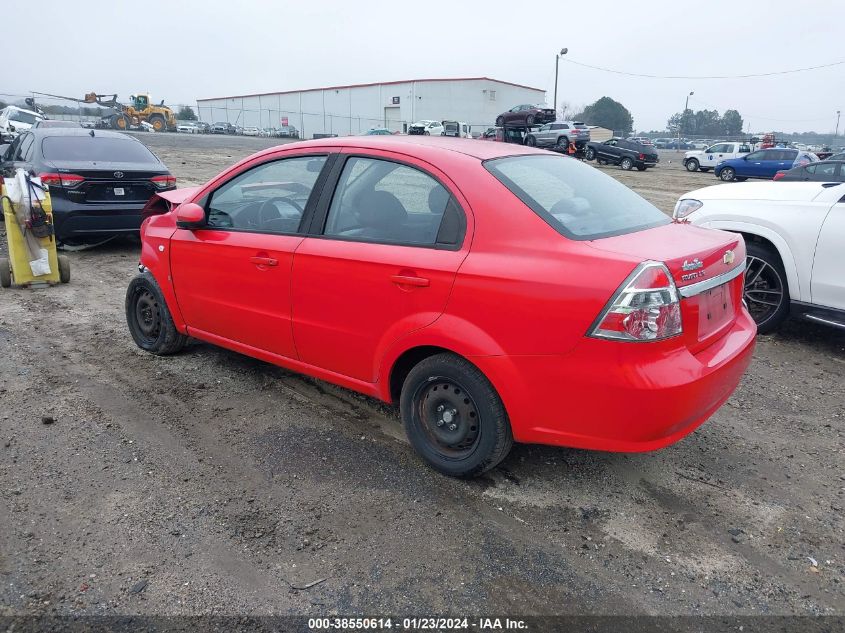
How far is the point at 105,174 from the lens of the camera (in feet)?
26.3

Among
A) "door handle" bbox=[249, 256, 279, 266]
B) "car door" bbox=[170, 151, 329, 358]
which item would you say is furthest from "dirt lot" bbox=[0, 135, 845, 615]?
"door handle" bbox=[249, 256, 279, 266]

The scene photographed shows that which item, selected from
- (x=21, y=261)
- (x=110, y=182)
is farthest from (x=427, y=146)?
(x=110, y=182)

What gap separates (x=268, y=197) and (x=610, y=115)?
100065 mm

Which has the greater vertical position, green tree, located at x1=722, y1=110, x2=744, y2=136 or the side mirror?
green tree, located at x1=722, y1=110, x2=744, y2=136

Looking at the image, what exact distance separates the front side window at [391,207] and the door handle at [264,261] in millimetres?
399

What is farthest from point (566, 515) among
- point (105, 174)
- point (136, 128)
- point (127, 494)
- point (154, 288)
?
point (136, 128)

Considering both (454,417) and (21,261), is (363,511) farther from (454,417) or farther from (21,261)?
(21,261)

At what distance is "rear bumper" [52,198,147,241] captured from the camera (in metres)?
7.78

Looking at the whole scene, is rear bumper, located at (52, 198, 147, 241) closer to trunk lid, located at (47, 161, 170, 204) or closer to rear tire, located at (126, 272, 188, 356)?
trunk lid, located at (47, 161, 170, 204)

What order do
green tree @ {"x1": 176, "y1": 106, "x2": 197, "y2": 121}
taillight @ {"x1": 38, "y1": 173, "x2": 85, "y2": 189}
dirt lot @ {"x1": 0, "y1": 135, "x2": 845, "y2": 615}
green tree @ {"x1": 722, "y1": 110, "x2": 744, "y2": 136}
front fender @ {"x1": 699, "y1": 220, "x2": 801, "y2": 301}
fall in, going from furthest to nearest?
green tree @ {"x1": 722, "y1": 110, "x2": 744, "y2": 136}
green tree @ {"x1": 176, "y1": 106, "x2": 197, "y2": 121}
taillight @ {"x1": 38, "y1": 173, "x2": 85, "y2": 189}
front fender @ {"x1": 699, "y1": 220, "x2": 801, "y2": 301}
dirt lot @ {"x1": 0, "y1": 135, "x2": 845, "y2": 615}

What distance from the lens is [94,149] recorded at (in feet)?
27.8

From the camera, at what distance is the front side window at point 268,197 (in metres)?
3.79

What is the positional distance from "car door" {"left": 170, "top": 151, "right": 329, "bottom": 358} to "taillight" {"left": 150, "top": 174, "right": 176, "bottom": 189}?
15.1ft

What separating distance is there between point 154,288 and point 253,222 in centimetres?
127
